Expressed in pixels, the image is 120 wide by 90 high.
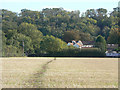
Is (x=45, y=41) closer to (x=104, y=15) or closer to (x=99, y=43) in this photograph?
(x=99, y=43)

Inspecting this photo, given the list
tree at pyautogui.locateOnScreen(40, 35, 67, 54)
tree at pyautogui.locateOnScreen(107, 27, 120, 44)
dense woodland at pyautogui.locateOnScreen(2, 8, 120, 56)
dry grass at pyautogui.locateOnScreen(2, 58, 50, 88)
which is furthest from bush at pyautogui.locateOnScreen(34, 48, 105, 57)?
dry grass at pyautogui.locateOnScreen(2, 58, 50, 88)

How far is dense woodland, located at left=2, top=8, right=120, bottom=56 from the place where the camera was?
294 feet

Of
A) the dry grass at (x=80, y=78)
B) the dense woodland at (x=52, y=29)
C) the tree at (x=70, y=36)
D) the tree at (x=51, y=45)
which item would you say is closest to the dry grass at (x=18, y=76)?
the dry grass at (x=80, y=78)

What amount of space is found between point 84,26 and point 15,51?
56867 millimetres

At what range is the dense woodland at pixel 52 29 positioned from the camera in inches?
3531

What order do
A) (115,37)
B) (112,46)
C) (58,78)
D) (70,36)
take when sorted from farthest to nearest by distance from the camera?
(70,36)
(112,46)
(115,37)
(58,78)

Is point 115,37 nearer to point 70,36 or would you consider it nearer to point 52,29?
point 70,36

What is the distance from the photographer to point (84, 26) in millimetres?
129500

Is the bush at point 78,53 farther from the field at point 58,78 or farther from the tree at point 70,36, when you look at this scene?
the field at point 58,78

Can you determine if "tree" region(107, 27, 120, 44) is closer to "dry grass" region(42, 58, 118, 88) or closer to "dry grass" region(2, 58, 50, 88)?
"dry grass" region(2, 58, 50, 88)

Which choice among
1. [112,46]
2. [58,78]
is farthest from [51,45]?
[58,78]

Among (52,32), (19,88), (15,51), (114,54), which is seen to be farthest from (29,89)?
(52,32)

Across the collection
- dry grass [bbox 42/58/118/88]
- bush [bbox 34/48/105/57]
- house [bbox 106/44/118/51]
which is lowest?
bush [bbox 34/48/105/57]

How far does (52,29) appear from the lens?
398 feet
